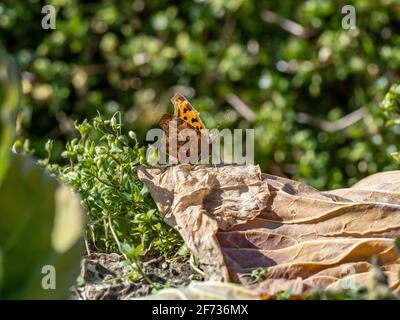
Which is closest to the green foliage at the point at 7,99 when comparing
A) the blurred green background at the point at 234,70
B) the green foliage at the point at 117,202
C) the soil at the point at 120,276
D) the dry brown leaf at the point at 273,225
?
the soil at the point at 120,276

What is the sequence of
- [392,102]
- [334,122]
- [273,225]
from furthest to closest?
[334,122] < [392,102] < [273,225]

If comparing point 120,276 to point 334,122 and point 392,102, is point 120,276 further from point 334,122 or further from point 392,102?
point 334,122

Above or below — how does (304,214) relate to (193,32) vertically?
below

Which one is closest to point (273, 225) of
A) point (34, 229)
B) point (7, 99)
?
point (34, 229)

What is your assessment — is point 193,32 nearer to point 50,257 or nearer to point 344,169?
point 344,169

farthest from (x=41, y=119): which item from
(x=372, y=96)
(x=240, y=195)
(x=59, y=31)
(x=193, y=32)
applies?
(x=240, y=195)

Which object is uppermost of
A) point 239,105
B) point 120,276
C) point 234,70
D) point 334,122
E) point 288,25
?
point 288,25

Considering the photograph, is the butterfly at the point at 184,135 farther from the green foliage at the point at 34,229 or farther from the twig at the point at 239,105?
the twig at the point at 239,105
